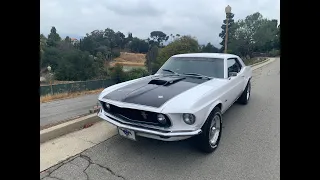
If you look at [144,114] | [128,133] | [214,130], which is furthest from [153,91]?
[214,130]

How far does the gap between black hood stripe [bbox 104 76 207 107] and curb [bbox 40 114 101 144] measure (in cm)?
111

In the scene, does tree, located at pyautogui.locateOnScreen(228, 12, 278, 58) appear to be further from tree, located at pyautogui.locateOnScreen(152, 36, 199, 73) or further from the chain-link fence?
the chain-link fence

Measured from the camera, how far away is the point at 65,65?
3173 cm

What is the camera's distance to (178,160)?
2951 millimetres

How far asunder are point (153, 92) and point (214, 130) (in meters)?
1.11

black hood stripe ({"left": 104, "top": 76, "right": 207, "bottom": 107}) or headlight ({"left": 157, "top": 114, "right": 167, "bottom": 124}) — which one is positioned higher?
black hood stripe ({"left": 104, "top": 76, "right": 207, "bottom": 107})

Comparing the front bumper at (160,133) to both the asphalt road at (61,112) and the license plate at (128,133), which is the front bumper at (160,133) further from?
the asphalt road at (61,112)

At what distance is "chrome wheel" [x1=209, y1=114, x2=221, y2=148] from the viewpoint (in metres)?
3.15

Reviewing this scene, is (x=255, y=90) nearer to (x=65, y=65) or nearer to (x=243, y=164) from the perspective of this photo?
(x=243, y=164)

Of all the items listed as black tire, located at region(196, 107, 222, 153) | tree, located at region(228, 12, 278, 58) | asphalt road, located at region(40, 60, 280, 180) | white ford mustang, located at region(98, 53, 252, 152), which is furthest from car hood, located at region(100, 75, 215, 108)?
tree, located at region(228, 12, 278, 58)

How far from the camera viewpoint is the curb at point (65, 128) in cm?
343

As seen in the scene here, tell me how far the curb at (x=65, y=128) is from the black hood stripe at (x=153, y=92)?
1109mm

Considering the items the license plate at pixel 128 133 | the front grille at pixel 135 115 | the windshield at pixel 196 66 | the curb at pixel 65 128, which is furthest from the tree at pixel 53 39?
the license plate at pixel 128 133
